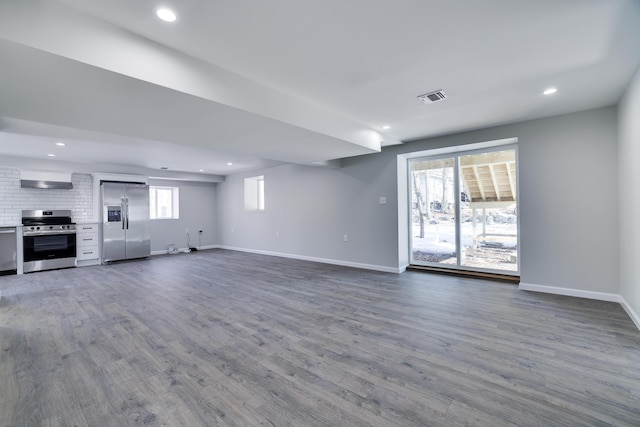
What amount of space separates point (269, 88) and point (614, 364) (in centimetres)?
378

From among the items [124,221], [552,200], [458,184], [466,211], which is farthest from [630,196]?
[124,221]

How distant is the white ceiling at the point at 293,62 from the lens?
170cm

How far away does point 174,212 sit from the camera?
8.38 m

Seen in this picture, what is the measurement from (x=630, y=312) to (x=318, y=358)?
11.3 feet

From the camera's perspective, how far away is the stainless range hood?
5.75 m

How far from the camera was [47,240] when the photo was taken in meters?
5.79

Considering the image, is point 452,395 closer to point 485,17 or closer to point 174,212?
point 485,17

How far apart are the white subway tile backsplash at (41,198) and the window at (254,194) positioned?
12.3 ft

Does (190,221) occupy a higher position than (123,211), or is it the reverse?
(123,211)

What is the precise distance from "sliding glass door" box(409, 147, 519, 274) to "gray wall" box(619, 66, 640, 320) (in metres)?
1.29

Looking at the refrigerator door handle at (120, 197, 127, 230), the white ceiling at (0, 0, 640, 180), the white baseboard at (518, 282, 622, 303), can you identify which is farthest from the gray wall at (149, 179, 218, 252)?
the white baseboard at (518, 282, 622, 303)

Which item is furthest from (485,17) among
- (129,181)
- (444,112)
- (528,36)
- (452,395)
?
(129,181)

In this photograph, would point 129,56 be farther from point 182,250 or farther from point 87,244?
point 182,250

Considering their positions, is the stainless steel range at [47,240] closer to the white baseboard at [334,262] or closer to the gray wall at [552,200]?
the white baseboard at [334,262]
